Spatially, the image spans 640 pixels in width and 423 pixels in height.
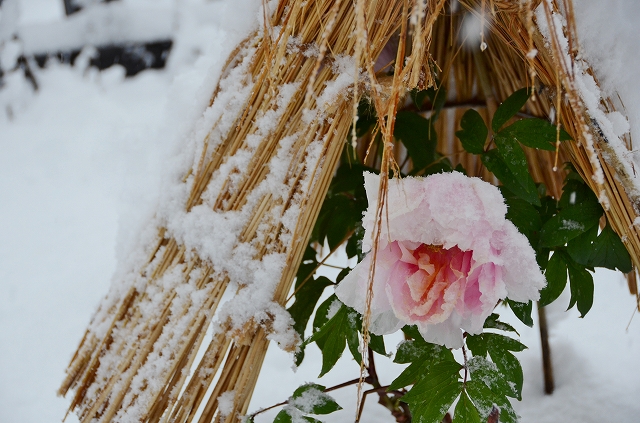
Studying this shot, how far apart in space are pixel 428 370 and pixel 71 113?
2.30m

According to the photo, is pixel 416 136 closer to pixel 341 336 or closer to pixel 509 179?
pixel 509 179

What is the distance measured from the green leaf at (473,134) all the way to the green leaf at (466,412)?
233mm

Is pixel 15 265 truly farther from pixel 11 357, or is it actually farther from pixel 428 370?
pixel 428 370

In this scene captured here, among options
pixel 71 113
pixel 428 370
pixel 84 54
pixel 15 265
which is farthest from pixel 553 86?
pixel 84 54

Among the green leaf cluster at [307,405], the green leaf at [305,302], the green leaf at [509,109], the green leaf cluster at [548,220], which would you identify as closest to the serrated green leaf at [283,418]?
the green leaf cluster at [307,405]

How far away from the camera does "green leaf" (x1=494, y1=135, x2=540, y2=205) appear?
0.46 m

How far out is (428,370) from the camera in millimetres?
459

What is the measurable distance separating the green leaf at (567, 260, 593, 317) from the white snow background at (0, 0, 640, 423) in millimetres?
160

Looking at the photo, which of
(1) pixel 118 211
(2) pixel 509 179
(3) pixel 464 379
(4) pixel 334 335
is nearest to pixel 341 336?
(4) pixel 334 335

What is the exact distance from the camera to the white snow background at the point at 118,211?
562mm

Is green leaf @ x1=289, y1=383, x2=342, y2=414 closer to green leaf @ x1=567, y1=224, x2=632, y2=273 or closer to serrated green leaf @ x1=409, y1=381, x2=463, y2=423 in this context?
serrated green leaf @ x1=409, y1=381, x2=463, y2=423

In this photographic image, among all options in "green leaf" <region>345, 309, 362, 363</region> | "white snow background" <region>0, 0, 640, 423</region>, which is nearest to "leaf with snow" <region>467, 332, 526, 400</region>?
"green leaf" <region>345, 309, 362, 363</region>

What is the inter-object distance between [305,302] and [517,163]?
27 centimetres

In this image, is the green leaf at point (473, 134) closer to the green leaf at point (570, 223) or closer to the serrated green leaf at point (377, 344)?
the green leaf at point (570, 223)
